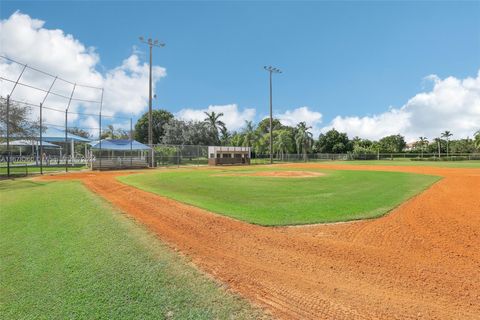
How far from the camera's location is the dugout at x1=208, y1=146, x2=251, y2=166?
1770 inches

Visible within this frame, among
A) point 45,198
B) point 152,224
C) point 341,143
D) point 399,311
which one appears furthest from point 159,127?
point 399,311

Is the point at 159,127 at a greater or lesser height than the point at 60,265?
greater

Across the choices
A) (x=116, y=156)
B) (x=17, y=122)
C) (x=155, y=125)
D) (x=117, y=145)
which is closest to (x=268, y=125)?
(x=155, y=125)

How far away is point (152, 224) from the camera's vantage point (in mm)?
7805

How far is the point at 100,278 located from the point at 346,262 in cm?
395

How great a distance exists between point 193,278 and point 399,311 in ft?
8.88

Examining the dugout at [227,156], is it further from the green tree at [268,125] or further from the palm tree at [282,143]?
the green tree at [268,125]

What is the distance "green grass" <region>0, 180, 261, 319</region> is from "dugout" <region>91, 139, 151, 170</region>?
1027 inches

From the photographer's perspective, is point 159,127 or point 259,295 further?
point 159,127

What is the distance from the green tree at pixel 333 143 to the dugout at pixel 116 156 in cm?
6059

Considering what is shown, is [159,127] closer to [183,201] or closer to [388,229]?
[183,201]

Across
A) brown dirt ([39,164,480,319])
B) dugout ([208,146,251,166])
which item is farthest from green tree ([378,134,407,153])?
brown dirt ([39,164,480,319])

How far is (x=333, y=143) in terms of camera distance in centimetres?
8612

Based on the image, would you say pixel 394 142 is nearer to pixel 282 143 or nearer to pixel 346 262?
pixel 282 143
